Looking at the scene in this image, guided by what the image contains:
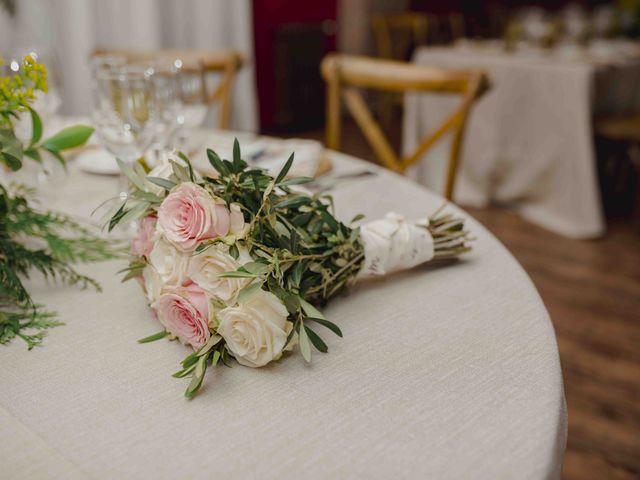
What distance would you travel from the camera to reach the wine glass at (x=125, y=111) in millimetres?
900

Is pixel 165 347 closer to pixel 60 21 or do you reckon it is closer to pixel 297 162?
pixel 297 162

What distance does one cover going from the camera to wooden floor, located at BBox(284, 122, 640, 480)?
1.58 meters

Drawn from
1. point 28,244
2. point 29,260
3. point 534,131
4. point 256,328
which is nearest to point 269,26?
point 534,131

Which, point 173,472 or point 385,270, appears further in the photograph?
point 385,270

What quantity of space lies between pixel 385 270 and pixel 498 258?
0.58ft

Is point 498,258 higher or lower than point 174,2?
lower

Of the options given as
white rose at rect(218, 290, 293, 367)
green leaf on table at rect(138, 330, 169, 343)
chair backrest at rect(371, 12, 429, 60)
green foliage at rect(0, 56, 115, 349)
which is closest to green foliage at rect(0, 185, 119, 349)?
green foliage at rect(0, 56, 115, 349)

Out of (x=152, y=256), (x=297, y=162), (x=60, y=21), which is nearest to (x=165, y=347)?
(x=152, y=256)

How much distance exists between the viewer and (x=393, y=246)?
716mm

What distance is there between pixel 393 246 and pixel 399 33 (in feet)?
16.1

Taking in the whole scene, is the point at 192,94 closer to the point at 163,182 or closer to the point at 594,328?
A: the point at 163,182

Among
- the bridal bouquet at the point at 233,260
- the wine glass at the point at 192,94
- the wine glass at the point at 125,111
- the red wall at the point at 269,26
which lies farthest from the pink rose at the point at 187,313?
the red wall at the point at 269,26

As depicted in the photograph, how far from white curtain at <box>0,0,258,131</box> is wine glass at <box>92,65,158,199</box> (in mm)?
1453

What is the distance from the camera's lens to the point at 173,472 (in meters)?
0.46
